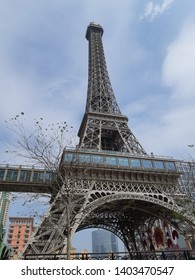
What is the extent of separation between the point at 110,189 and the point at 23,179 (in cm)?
1045

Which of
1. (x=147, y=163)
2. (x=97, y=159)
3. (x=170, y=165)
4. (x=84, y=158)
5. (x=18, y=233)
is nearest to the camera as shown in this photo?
(x=84, y=158)

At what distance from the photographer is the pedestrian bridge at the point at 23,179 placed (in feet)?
83.1

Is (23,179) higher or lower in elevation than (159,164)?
lower

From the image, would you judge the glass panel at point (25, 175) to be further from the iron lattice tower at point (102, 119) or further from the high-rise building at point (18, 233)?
the high-rise building at point (18, 233)

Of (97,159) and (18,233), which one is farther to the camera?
(18,233)

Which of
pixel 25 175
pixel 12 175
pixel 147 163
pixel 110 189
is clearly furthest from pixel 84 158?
pixel 12 175

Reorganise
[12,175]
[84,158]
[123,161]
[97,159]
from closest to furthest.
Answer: [84,158], [12,175], [97,159], [123,161]

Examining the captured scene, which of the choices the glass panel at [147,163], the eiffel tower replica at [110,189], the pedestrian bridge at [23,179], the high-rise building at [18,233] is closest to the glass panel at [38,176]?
the pedestrian bridge at [23,179]

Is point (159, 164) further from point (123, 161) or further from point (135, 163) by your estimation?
point (123, 161)

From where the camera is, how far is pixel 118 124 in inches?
1475

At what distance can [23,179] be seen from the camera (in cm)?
2589

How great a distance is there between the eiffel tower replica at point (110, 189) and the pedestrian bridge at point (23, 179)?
2.09 metres
